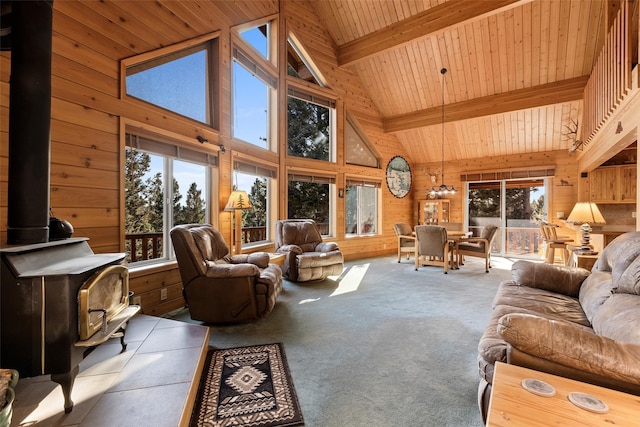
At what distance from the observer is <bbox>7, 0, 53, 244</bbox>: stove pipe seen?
1594 millimetres

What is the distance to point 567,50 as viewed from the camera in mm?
4926

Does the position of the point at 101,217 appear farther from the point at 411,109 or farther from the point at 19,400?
the point at 411,109

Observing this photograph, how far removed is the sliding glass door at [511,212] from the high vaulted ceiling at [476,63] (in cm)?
85

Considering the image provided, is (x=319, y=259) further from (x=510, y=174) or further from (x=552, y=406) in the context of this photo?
(x=510, y=174)

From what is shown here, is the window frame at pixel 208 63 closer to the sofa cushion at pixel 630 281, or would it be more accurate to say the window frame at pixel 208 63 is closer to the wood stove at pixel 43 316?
the wood stove at pixel 43 316

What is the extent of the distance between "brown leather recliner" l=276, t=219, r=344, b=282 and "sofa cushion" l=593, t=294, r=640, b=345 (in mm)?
3236

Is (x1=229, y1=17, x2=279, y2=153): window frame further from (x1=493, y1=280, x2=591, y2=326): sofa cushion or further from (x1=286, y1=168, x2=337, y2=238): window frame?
(x1=493, y1=280, x2=591, y2=326): sofa cushion

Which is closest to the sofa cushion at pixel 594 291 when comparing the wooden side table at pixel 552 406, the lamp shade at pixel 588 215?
the wooden side table at pixel 552 406

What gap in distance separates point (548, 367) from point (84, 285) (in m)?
2.17

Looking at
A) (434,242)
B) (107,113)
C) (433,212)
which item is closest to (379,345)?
(107,113)

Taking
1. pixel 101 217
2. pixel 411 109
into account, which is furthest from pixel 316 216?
pixel 101 217

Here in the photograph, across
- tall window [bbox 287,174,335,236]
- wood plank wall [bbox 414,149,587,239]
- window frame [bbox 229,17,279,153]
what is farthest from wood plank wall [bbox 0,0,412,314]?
wood plank wall [bbox 414,149,587,239]

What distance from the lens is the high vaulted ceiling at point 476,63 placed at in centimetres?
468

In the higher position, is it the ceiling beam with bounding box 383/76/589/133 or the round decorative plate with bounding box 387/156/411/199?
the ceiling beam with bounding box 383/76/589/133
